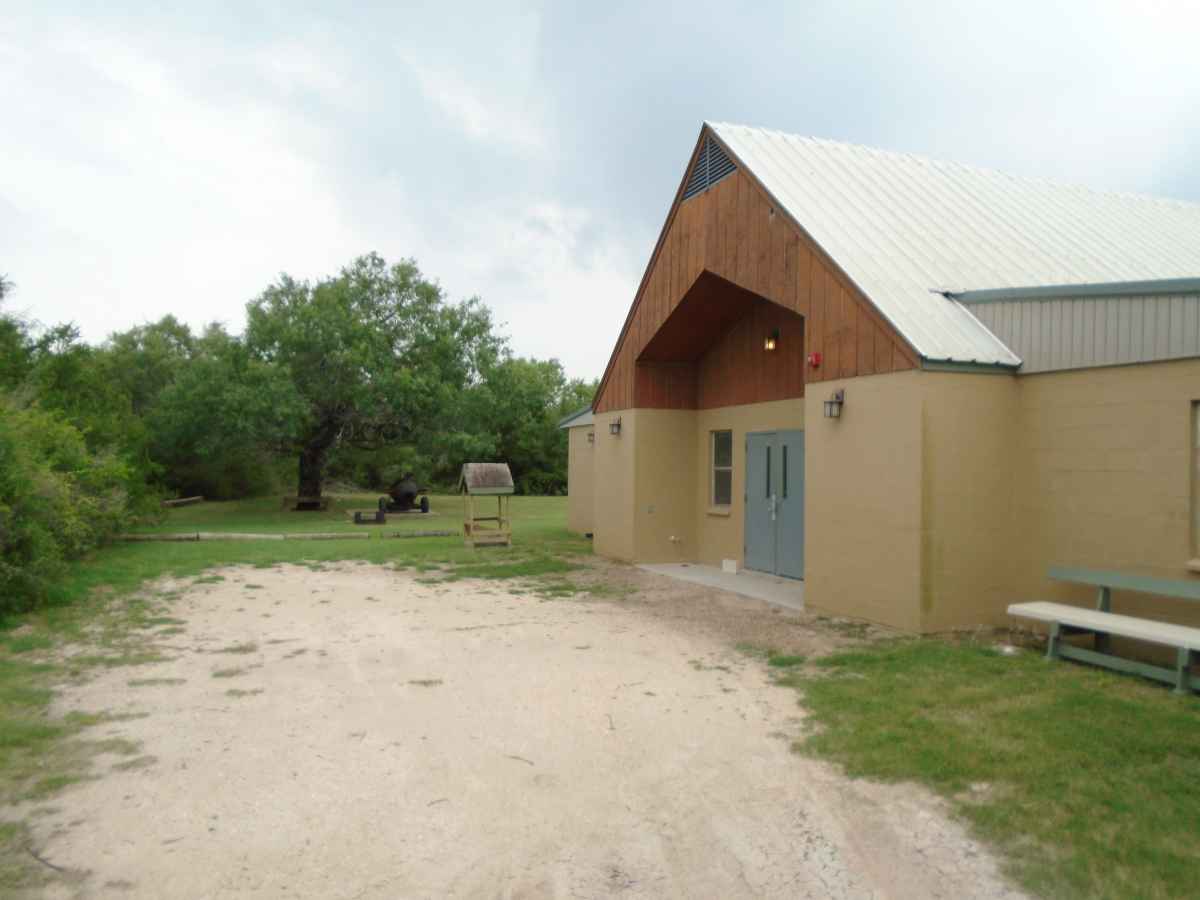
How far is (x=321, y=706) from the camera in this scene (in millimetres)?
5961

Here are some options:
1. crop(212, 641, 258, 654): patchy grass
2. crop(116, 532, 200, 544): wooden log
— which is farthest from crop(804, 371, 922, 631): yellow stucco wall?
crop(116, 532, 200, 544): wooden log

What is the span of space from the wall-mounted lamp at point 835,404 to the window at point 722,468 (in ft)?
13.7

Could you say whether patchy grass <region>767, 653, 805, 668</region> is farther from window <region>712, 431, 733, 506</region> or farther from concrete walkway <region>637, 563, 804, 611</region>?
window <region>712, 431, 733, 506</region>

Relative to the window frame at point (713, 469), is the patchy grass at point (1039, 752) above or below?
below

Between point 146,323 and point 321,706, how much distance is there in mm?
37459

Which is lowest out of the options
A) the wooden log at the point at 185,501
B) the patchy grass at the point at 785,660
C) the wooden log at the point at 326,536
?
the patchy grass at the point at 785,660

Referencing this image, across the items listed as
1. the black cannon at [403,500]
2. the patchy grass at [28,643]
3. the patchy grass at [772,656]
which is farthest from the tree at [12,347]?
the patchy grass at [772,656]

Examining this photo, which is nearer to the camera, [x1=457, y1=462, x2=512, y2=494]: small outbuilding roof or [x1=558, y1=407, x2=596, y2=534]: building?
[x1=457, y1=462, x2=512, y2=494]: small outbuilding roof

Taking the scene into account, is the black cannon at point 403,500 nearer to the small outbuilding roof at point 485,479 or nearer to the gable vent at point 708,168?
the small outbuilding roof at point 485,479

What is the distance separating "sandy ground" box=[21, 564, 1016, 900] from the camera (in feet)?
11.4

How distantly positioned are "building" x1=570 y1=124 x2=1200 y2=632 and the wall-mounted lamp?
25 mm

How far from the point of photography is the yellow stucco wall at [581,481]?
1953 centimetres

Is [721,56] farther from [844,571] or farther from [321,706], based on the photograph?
[321,706]

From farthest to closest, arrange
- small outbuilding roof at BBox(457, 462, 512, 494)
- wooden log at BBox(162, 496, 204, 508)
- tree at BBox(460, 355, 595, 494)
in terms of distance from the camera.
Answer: wooden log at BBox(162, 496, 204, 508) < tree at BBox(460, 355, 595, 494) < small outbuilding roof at BBox(457, 462, 512, 494)
